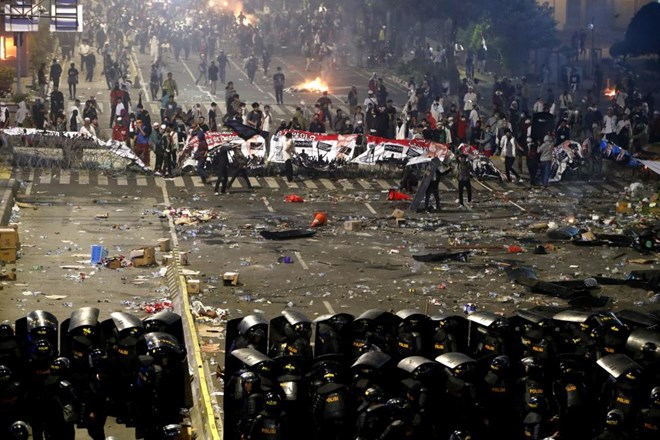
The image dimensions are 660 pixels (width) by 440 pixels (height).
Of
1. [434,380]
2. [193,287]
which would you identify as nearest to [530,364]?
[434,380]

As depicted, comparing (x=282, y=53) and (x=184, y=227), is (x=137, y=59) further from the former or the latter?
(x=184, y=227)

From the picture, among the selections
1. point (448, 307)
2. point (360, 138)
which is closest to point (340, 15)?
point (360, 138)

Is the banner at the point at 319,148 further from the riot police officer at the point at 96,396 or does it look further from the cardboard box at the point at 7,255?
the riot police officer at the point at 96,396

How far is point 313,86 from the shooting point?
61125mm

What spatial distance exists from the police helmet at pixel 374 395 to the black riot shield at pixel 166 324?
3.94 metres

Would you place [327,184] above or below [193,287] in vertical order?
above

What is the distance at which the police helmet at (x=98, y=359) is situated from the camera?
1856 centimetres

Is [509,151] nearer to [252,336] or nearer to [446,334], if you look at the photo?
[446,334]

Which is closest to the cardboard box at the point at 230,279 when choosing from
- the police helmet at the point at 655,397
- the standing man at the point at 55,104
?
the police helmet at the point at 655,397

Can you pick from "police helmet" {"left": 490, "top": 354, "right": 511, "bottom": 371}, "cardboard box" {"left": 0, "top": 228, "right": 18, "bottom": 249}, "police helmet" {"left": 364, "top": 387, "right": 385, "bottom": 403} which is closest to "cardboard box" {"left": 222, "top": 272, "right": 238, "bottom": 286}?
"cardboard box" {"left": 0, "top": 228, "right": 18, "bottom": 249}

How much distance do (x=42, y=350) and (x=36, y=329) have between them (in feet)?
3.35

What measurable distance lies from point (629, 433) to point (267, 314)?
972cm

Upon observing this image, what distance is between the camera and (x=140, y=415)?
18.2m

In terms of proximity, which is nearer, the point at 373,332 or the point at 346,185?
the point at 373,332
